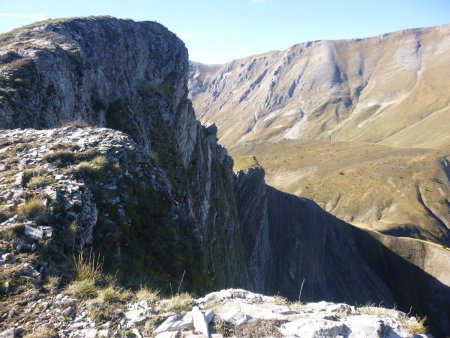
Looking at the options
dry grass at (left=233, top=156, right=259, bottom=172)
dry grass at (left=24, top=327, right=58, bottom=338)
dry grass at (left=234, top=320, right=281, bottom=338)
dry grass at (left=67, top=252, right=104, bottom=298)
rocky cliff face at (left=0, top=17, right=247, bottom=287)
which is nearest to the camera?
dry grass at (left=24, top=327, right=58, bottom=338)

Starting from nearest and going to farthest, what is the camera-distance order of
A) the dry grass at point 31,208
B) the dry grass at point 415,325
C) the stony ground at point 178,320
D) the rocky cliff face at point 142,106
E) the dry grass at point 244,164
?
the stony ground at point 178,320 → the dry grass at point 415,325 → the dry grass at point 31,208 → the rocky cliff face at point 142,106 → the dry grass at point 244,164

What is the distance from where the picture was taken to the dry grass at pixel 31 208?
10.3 metres

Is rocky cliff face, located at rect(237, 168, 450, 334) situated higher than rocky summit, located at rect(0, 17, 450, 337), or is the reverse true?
rocky summit, located at rect(0, 17, 450, 337)

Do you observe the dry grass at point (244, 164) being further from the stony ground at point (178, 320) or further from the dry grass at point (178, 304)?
the stony ground at point (178, 320)

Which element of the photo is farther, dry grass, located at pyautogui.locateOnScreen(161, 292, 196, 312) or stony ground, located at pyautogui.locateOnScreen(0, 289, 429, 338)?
dry grass, located at pyautogui.locateOnScreen(161, 292, 196, 312)

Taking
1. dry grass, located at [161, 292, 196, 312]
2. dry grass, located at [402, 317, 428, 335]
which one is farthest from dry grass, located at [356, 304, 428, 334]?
dry grass, located at [161, 292, 196, 312]

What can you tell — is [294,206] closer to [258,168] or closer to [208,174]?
[258,168]

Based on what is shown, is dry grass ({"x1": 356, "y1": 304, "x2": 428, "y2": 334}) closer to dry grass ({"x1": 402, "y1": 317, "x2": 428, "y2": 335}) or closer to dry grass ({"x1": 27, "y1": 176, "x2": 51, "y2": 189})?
dry grass ({"x1": 402, "y1": 317, "x2": 428, "y2": 335})

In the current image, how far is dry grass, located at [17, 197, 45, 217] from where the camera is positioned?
10289mm

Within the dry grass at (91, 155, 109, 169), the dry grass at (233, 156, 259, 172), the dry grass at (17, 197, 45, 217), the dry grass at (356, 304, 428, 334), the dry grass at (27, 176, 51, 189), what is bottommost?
→ the dry grass at (233, 156, 259, 172)

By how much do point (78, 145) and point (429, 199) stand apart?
586 feet

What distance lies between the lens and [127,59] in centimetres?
4444

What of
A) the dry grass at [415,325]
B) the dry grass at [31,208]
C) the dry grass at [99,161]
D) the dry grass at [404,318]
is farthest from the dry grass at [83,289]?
the dry grass at [415,325]

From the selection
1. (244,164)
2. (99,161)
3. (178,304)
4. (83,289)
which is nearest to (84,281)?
(83,289)
